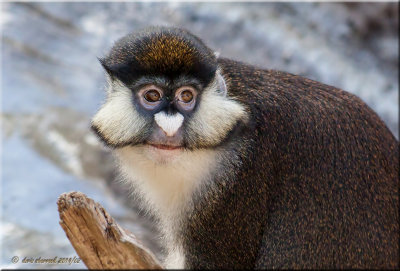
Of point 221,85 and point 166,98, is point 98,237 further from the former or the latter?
point 221,85

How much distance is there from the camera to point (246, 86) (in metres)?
3.50

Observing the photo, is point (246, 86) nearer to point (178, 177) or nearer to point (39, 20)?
point (178, 177)

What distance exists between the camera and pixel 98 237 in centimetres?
295

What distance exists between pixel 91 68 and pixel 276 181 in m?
6.07

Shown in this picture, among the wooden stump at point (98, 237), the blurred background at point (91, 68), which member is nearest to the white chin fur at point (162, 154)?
the wooden stump at point (98, 237)

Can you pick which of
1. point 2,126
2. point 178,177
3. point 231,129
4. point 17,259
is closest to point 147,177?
point 178,177

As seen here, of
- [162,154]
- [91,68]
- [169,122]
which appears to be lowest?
[91,68]

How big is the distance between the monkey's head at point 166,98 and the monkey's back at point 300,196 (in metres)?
0.29

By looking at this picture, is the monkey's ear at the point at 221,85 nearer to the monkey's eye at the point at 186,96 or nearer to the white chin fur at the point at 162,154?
the monkey's eye at the point at 186,96

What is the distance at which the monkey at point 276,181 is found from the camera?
11.1 ft

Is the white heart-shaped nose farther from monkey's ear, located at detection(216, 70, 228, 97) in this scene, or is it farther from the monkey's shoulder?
the monkey's shoulder

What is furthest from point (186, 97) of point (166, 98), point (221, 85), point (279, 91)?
point (279, 91)

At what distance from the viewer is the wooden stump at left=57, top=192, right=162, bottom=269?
2.92 metres

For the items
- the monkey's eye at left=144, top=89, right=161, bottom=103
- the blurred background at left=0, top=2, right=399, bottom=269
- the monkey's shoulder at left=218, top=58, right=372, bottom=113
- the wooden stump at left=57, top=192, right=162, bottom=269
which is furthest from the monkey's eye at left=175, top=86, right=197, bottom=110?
the blurred background at left=0, top=2, right=399, bottom=269
